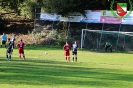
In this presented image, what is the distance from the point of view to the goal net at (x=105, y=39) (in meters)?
45.6

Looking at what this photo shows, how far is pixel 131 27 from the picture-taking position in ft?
157

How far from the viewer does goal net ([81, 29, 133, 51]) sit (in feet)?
150

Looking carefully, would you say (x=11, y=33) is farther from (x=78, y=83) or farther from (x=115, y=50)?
(x=78, y=83)

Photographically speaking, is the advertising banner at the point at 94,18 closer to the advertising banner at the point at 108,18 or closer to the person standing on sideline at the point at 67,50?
the advertising banner at the point at 108,18

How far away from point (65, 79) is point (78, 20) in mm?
35219

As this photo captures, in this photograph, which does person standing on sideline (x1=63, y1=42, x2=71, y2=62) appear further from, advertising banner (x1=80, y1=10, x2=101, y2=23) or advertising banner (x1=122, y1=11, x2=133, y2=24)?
advertising banner (x1=80, y1=10, x2=101, y2=23)

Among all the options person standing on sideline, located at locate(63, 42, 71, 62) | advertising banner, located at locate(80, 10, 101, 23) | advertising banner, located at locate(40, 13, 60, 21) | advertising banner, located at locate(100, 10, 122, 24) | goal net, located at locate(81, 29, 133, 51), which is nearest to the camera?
person standing on sideline, located at locate(63, 42, 71, 62)

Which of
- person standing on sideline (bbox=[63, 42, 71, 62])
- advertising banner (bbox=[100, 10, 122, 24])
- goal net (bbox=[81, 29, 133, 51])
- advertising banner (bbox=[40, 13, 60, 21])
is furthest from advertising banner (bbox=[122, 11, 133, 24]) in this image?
person standing on sideline (bbox=[63, 42, 71, 62])

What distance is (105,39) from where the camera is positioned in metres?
47.3

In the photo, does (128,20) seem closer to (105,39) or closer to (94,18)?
(105,39)

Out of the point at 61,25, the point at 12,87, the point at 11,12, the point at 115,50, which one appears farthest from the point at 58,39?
the point at 12,87

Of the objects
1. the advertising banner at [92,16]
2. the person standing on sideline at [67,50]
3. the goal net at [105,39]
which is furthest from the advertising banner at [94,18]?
the person standing on sideline at [67,50]

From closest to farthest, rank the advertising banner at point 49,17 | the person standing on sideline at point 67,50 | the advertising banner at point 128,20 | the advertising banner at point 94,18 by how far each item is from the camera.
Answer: the person standing on sideline at point 67,50, the advertising banner at point 128,20, the advertising banner at point 94,18, the advertising banner at point 49,17

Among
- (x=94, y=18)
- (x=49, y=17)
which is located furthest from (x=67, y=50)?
(x=49, y=17)
